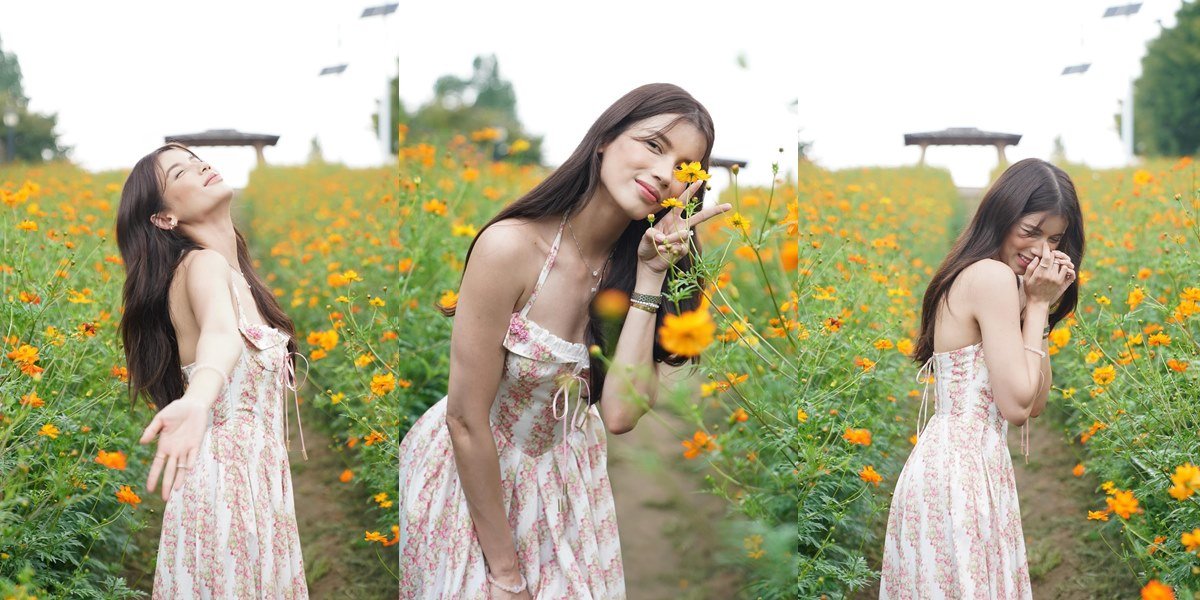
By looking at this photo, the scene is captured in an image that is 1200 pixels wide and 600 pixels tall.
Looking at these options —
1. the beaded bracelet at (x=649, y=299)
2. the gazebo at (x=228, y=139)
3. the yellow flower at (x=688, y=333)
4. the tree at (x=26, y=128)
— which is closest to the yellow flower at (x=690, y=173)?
the beaded bracelet at (x=649, y=299)

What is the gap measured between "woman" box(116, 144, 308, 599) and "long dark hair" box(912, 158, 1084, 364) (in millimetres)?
1557

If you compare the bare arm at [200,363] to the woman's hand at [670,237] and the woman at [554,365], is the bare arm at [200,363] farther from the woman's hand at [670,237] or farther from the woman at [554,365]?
the woman's hand at [670,237]

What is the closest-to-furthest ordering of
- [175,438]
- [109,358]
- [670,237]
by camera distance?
[175,438], [670,237], [109,358]

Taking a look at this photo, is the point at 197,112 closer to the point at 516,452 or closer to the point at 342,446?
the point at 342,446

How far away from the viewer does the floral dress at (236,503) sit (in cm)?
195

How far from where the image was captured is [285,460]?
2105 millimetres

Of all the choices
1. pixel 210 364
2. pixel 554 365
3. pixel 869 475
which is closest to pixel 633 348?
pixel 554 365

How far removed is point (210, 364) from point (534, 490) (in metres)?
0.75

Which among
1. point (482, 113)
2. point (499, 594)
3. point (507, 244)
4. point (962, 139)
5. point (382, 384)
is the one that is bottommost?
point (499, 594)

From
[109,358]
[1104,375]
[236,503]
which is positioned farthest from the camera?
[109,358]

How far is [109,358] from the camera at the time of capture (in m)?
2.24

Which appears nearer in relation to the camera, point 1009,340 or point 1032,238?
point 1009,340

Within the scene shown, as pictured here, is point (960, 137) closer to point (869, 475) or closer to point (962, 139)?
point (962, 139)

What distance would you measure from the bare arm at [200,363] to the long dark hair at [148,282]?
0.21 feet
